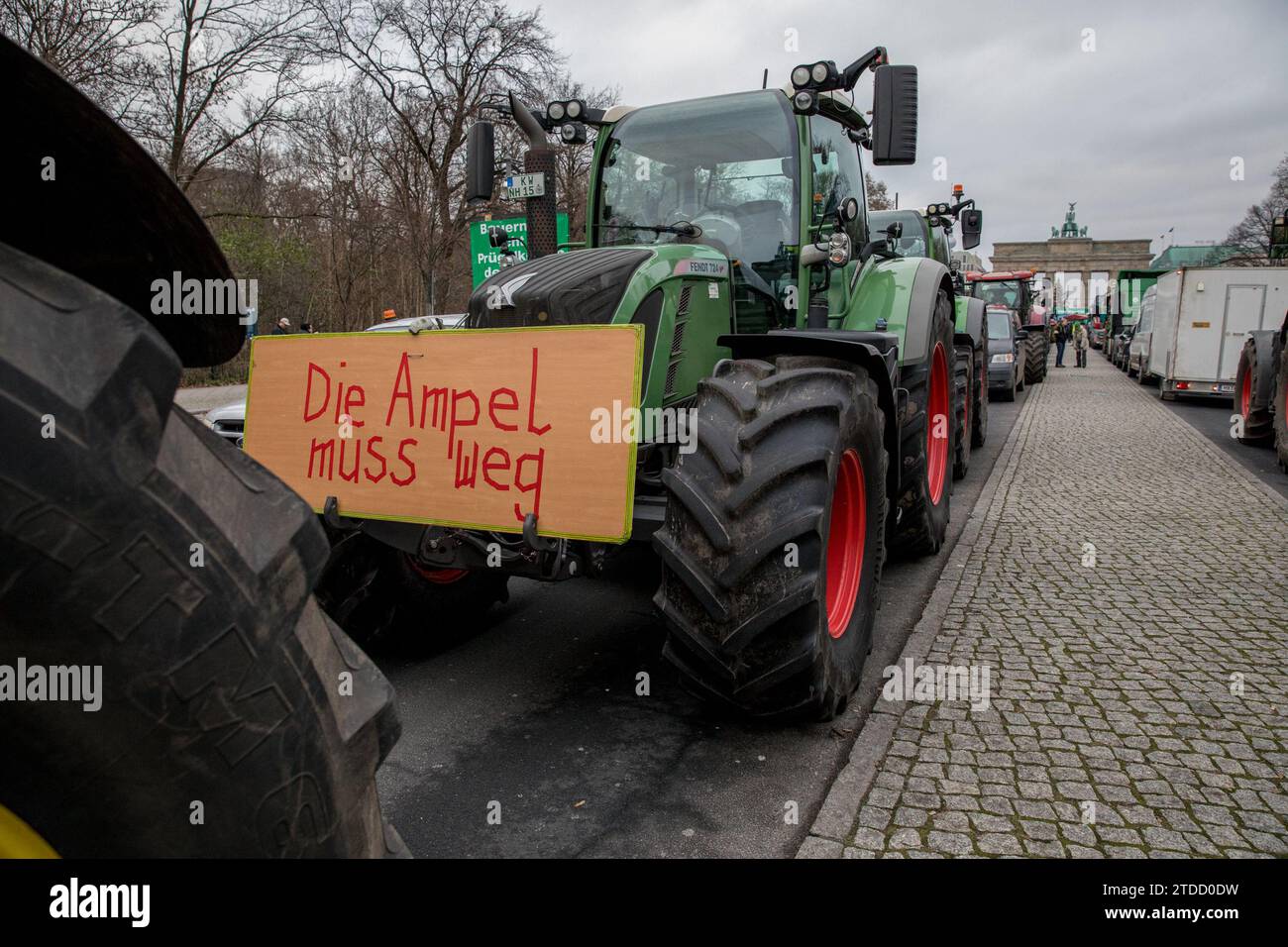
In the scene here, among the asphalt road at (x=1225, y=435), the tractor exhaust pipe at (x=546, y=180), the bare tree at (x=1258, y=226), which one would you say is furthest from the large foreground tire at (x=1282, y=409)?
the bare tree at (x=1258, y=226)

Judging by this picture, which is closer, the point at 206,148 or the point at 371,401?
the point at 371,401

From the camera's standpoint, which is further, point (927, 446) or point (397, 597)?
point (927, 446)

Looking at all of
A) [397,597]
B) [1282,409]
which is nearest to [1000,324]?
[1282,409]

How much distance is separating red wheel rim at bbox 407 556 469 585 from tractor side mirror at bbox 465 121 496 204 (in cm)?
205

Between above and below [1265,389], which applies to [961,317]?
above

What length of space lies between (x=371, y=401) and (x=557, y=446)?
90 cm

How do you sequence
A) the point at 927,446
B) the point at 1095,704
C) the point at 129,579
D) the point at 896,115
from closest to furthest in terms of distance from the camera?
the point at 129,579
the point at 1095,704
the point at 896,115
the point at 927,446

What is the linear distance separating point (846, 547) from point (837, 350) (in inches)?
35.3

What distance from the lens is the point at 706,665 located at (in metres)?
3.28

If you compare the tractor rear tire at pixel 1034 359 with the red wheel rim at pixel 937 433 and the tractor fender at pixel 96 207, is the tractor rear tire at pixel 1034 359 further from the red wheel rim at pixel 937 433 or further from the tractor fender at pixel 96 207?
the tractor fender at pixel 96 207

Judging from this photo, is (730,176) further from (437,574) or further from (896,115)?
(437,574)

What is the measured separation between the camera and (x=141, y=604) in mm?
1118
